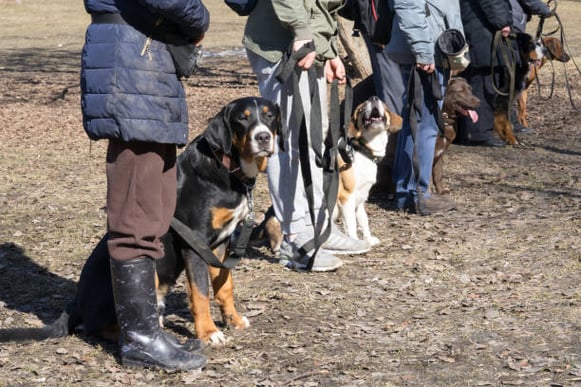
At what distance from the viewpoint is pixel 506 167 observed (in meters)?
9.02

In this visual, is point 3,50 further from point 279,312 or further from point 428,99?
point 279,312

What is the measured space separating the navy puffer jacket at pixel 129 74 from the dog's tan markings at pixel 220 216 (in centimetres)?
81

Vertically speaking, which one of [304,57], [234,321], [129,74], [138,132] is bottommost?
[234,321]

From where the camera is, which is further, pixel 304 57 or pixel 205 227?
pixel 304 57

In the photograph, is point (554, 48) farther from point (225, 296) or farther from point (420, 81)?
point (225, 296)

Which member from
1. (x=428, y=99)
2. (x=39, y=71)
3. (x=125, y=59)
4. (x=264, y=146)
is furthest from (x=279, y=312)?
(x=39, y=71)

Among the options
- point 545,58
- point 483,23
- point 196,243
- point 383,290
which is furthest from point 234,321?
point 545,58

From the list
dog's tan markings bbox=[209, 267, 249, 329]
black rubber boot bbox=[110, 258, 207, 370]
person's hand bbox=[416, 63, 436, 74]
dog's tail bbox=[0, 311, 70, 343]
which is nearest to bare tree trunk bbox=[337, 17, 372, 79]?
person's hand bbox=[416, 63, 436, 74]

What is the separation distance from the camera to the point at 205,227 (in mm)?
4668

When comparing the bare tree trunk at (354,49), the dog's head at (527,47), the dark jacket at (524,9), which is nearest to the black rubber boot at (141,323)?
the dog's head at (527,47)

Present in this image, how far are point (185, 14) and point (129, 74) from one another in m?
0.33

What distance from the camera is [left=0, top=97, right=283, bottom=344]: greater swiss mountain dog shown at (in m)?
4.50

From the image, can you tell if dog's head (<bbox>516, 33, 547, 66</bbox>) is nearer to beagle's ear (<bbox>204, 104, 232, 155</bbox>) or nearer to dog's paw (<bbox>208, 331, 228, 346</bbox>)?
beagle's ear (<bbox>204, 104, 232, 155</bbox>)

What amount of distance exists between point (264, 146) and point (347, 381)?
1.28 metres
